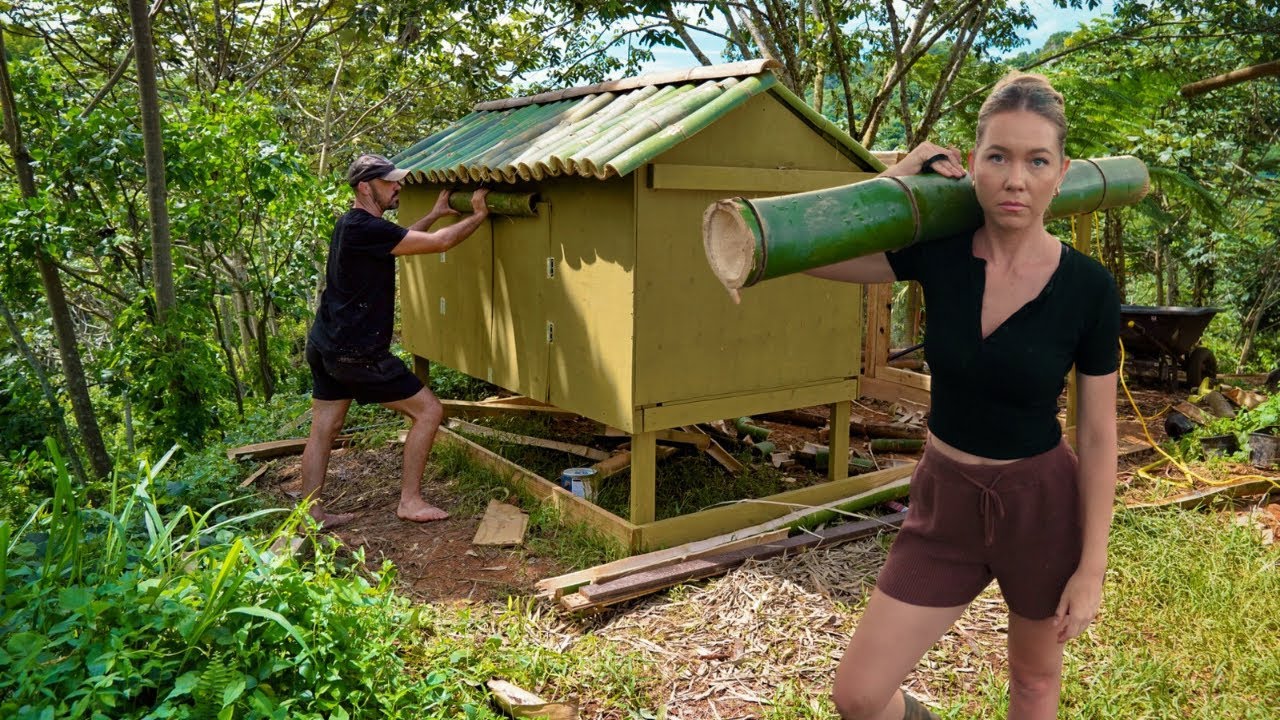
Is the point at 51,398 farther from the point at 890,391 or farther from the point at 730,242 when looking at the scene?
the point at 730,242

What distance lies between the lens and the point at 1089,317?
225 centimetres

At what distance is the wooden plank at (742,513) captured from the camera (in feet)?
17.5

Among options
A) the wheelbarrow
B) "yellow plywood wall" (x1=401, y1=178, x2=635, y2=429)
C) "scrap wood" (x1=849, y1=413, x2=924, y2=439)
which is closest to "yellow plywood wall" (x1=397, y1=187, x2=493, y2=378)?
"yellow plywood wall" (x1=401, y1=178, x2=635, y2=429)

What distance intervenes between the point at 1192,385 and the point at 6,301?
1230cm

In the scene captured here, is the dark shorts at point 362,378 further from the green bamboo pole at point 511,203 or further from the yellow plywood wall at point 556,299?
the green bamboo pole at point 511,203

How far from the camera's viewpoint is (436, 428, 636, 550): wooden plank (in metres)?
5.34

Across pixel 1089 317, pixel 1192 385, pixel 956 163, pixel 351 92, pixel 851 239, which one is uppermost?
pixel 351 92

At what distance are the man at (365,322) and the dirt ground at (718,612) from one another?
0.65 meters

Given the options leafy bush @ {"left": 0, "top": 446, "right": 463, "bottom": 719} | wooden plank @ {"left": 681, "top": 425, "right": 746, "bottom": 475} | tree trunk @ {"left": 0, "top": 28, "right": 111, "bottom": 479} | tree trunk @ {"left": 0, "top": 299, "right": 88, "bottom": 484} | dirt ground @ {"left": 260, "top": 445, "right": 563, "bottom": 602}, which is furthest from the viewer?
tree trunk @ {"left": 0, "top": 299, "right": 88, "bottom": 484}

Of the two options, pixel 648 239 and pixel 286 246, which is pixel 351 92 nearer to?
pixel 286 246

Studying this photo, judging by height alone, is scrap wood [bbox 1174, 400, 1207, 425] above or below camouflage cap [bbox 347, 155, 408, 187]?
below

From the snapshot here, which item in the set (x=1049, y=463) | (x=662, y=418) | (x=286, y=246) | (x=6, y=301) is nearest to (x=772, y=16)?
(x=286, y=246)

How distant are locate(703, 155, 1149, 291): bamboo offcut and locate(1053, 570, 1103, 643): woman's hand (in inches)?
39.3

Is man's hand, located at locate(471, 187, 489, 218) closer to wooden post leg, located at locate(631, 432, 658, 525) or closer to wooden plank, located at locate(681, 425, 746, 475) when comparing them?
wooden post leg, located at locate(631, 432, 658, 525)
